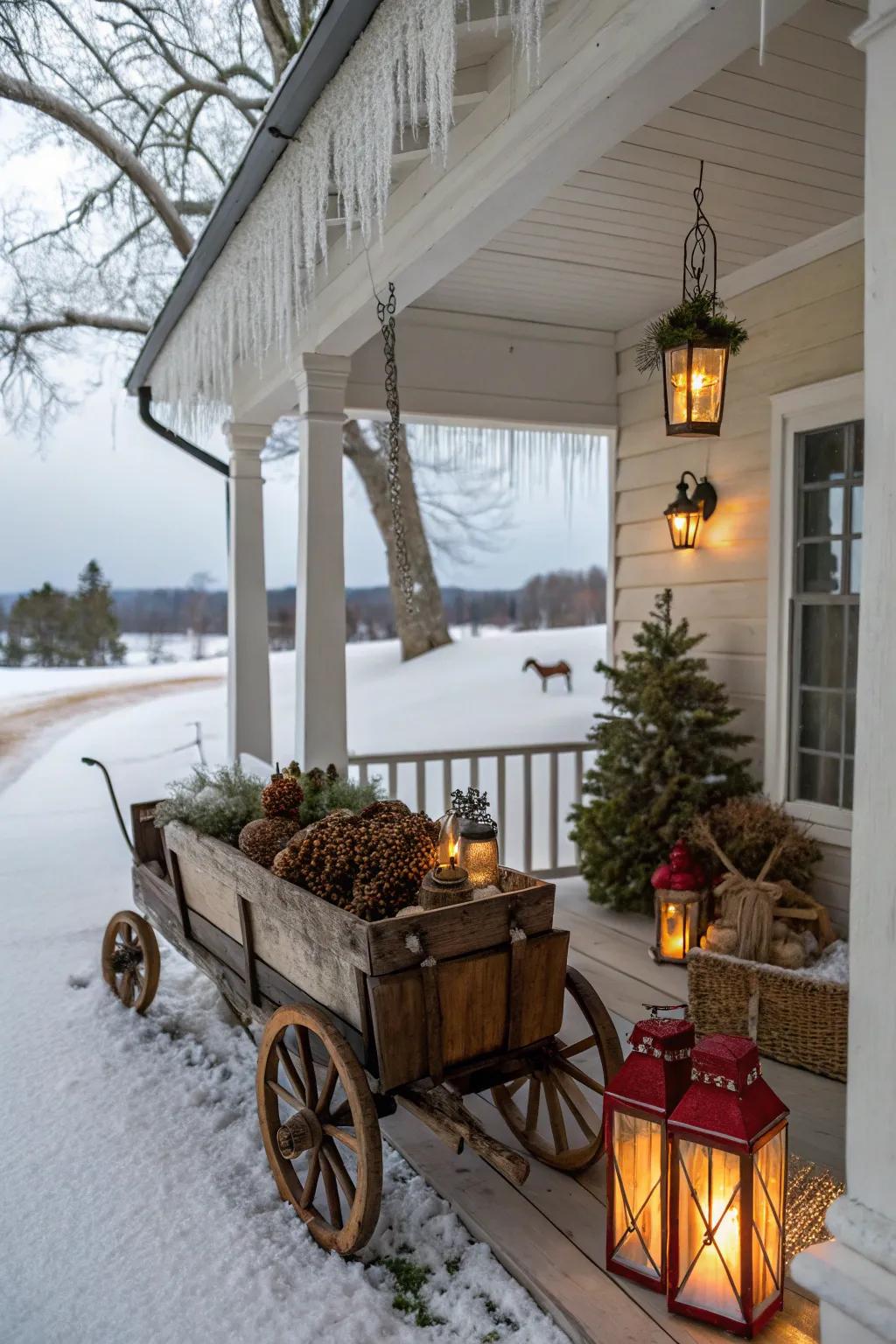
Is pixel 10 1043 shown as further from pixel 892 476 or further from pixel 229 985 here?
pixel 892 476

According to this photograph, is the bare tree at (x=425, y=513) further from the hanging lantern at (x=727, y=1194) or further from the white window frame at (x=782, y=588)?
the hanging lantern at (x=727, y=1194)

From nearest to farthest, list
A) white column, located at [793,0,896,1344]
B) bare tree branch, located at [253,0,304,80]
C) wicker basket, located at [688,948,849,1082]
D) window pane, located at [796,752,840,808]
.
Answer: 1. white column, located at [793,0,896,1344]
2. wicker basket, located at [688,948,849,1082]
3. window pane, located at [796,752,840,808]
4. bare tree branch, located at [253,0,304,80]

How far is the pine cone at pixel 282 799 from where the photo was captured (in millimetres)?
2654

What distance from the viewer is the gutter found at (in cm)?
208

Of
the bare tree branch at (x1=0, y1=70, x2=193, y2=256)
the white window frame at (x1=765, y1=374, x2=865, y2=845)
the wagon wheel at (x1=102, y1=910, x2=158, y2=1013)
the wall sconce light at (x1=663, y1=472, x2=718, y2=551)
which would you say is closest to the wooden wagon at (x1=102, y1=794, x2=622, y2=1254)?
the wagon wheel at (x1=102, y1=910, x2=158, y2=1013)

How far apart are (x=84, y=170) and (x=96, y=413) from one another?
2.48 metres

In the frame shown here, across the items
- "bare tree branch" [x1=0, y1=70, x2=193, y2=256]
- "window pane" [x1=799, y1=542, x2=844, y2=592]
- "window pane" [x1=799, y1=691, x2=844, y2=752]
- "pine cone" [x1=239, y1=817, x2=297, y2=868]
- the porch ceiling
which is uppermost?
"bare tree branch" [x1=0, y1=70, x2=193, y2=256]

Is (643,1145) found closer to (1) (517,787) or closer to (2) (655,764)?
(2) (655,764)

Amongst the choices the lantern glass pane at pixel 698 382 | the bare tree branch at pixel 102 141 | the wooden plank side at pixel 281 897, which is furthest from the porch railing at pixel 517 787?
the bare tree branch at pixel 102 141

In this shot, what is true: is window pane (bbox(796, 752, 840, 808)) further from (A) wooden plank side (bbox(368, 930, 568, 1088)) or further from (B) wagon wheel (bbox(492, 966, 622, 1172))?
(A) wooden plank side (bbox(368, 930, 568, 1088))

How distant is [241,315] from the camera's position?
3.46 m

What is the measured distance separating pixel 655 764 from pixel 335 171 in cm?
258

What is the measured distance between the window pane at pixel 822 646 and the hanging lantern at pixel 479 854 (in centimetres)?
209

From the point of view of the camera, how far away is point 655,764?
3992mm
